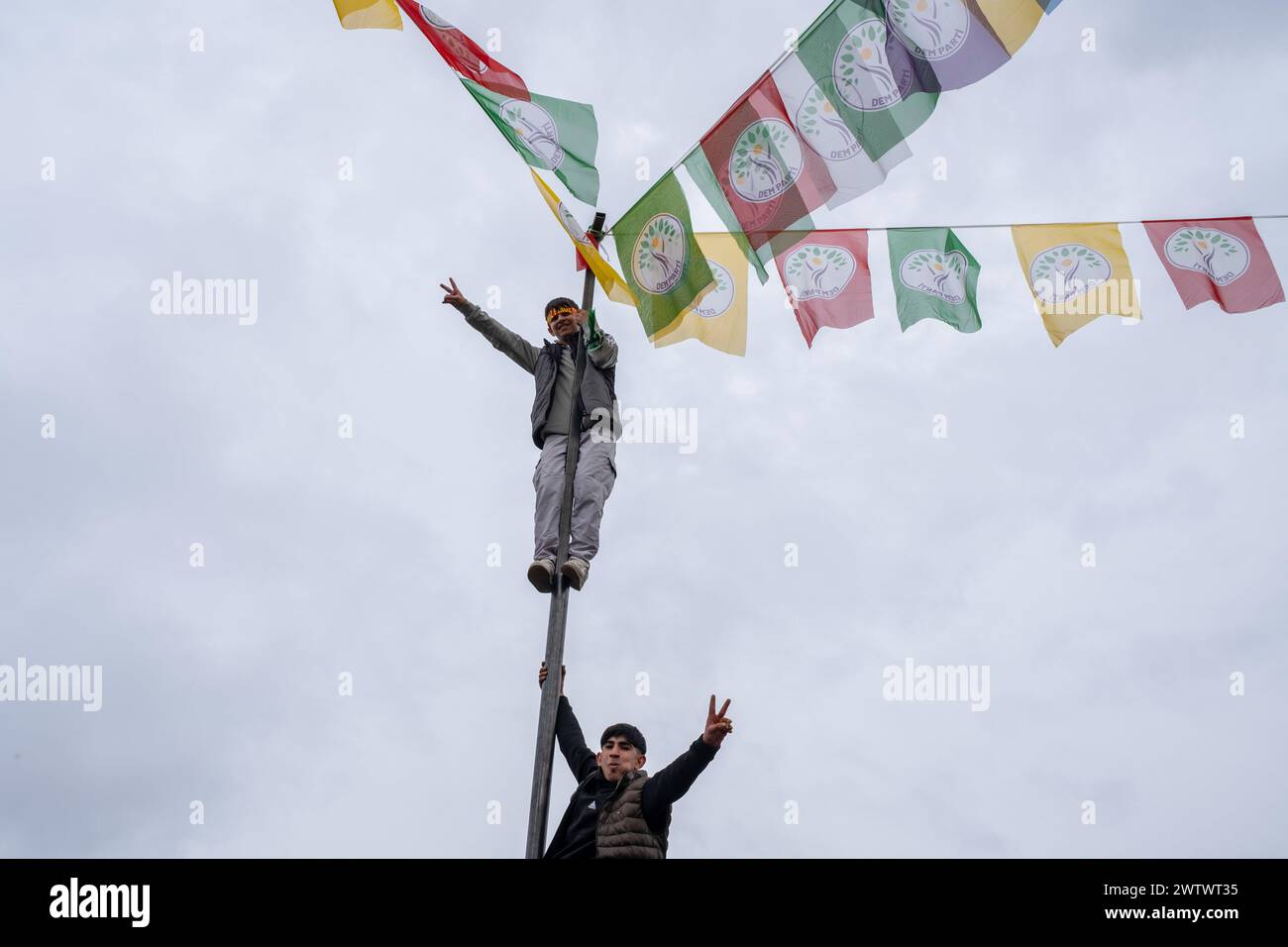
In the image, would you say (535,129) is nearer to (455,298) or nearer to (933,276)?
(455,298)

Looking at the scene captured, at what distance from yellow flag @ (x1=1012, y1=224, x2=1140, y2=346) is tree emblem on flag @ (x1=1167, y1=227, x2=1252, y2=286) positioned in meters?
0.44

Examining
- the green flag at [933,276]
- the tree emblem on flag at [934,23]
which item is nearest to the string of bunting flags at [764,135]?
the tree emblem on flag at [934,23]

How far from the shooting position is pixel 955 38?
8.35 metres

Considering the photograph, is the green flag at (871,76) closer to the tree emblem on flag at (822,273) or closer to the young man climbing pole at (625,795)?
the tree emblem on flag at (822,273)

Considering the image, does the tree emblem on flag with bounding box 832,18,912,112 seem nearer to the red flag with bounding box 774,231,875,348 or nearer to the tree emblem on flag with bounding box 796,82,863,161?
the tree emblem on flag with bounding box 796,82,863,161

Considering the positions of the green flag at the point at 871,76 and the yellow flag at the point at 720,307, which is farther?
the yellow flag at the point at 720,307

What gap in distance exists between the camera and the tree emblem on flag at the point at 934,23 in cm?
836

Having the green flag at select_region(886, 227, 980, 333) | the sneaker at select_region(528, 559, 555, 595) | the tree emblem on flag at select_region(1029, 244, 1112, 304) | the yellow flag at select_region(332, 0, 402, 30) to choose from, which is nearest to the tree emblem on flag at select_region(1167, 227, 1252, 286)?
the tree emblem on flag at select_region(1029, 244, 1112, 304)

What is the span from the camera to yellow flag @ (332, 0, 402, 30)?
8062 mm

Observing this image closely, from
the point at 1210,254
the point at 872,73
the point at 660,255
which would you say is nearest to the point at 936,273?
the point at 872,73

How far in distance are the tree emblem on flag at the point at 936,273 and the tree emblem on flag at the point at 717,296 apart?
5.32ft
